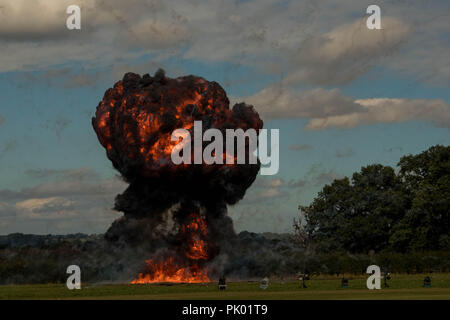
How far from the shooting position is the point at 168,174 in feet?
325

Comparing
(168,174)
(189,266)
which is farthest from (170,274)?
(168,174)

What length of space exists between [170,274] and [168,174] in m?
13.2

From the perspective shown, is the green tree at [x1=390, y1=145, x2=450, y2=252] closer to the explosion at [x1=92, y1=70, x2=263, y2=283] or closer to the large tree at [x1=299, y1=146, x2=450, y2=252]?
the large tree at [x1=299, y1=146, x2=450, y2=252]

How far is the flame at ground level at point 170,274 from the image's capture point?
98.8 metres

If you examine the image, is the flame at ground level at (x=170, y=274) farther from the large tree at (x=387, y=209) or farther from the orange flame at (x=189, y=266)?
the large tree at (x=387, y=209)

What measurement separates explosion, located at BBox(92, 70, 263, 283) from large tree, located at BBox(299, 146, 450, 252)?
27.8 m

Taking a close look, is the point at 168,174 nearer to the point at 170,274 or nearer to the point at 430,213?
the point at 170,274

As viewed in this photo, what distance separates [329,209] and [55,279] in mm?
53047

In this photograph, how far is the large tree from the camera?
115 meters

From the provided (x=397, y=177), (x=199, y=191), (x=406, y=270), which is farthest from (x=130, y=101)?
(x=397, y=177)
